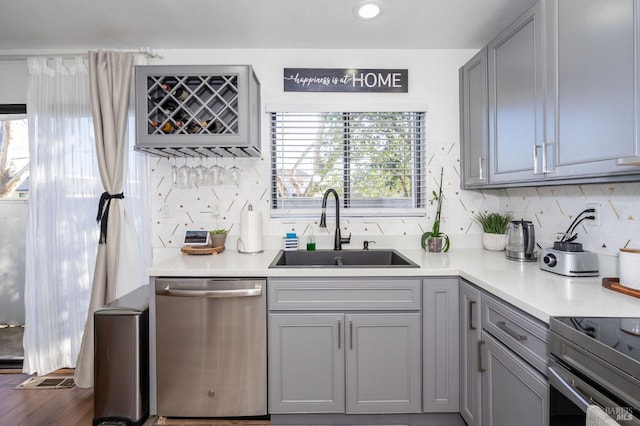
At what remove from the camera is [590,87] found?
1.26 metres

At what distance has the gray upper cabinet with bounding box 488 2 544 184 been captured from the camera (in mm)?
1557

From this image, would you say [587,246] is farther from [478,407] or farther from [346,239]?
[346,239]

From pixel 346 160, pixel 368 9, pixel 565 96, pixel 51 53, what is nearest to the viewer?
pixel 565 96

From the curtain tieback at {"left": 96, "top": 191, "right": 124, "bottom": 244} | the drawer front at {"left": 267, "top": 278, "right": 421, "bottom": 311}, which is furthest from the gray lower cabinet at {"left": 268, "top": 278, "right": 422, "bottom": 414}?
the curtain tieback at {"left": 96, "top": 191, "right": 124, "bottom": 244}

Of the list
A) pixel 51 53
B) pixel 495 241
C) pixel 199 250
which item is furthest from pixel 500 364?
pixel 51 53

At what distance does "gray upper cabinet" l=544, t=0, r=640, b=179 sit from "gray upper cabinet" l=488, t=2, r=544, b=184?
0.07 m

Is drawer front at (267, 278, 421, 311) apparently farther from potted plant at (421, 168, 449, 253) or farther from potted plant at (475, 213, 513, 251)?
potted plant at (475, 213, 513, 251)

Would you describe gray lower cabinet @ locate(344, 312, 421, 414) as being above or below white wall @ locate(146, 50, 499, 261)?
below

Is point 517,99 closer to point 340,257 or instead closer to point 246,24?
point 340,257

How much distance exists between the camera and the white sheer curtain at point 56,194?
2.38 m

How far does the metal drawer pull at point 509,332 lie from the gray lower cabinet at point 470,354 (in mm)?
175

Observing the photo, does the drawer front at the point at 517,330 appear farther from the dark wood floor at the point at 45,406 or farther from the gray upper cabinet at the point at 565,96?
the dark wood floor at the point at 45,406

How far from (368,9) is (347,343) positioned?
6.25 feet

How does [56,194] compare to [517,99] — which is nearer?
[517,99]
